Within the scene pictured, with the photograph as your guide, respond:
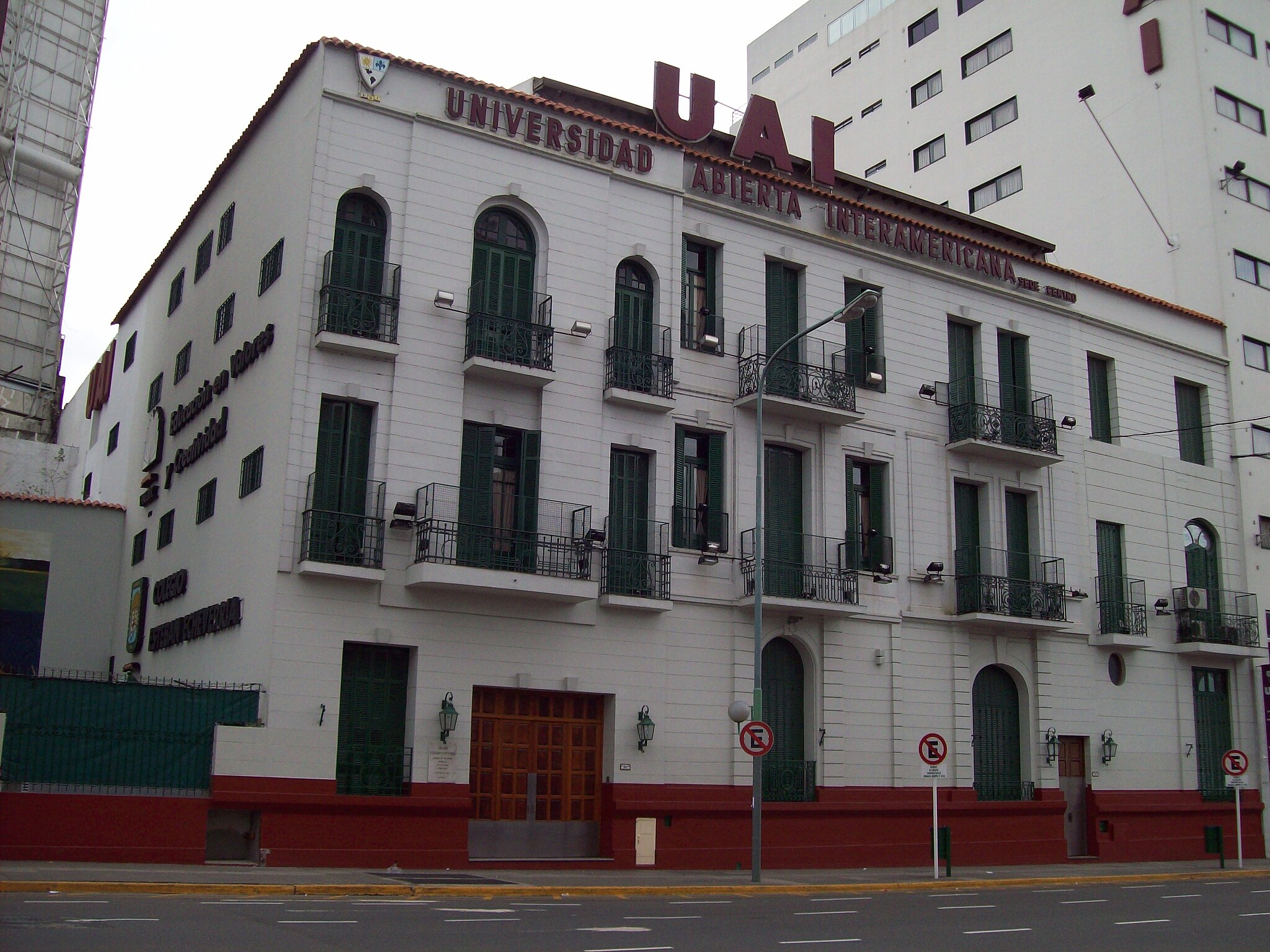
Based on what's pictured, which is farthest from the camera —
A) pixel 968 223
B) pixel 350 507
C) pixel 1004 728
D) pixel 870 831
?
pixel 968 223

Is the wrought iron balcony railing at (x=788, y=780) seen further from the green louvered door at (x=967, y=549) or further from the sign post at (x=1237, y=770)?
the sign post at (x=1237, y=770)

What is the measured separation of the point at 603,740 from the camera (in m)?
24.0

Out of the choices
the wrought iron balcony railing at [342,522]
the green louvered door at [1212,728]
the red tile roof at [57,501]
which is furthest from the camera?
the green louvered door at [1212,728]

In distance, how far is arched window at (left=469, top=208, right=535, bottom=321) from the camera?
955 inches

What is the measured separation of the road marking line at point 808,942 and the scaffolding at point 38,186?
31.7m

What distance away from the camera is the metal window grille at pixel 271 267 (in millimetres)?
24062

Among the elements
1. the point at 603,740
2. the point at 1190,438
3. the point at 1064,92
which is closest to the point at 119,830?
the point at 603,740

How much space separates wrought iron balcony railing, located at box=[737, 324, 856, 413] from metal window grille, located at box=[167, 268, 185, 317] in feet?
50.5

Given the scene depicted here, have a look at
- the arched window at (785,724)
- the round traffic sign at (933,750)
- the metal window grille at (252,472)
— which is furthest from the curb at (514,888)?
the metal window grille at (252,472)

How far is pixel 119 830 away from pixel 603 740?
8.78 m

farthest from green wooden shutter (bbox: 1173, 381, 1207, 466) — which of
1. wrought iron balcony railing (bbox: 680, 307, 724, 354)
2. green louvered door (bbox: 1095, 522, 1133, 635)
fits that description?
wrought iron balcony railing (bbox: 680, 307, 724, 354)

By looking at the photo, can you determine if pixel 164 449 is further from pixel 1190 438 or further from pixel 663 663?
pixel 1190 438

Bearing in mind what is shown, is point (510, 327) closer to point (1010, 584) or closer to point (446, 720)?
point (446, 720)

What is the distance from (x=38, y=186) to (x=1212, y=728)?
3690 centimetres
